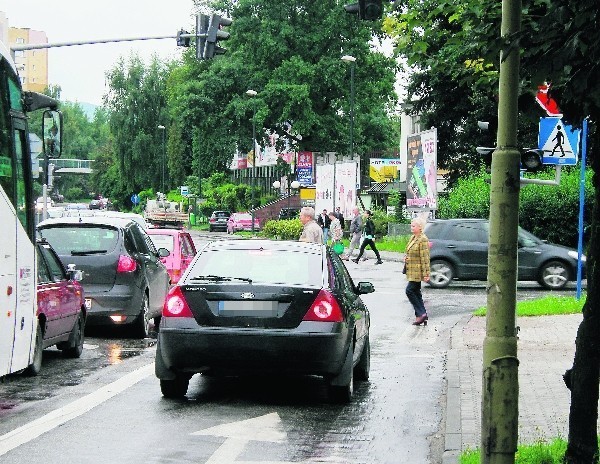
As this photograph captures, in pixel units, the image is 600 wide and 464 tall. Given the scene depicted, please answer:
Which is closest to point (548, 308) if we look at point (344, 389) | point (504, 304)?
point (344, 389)

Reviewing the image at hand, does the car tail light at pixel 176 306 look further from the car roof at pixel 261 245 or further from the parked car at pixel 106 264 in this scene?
the parked car at pixel 106 264

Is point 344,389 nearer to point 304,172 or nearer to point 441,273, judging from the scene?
point 441,273

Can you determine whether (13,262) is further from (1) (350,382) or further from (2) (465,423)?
(2) (465,423)

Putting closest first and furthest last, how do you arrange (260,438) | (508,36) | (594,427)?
(508,36)
(594,427)
(260,438)

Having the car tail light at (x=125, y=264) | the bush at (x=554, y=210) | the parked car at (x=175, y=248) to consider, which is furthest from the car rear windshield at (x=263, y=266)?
the bush at (x=554, y=210)

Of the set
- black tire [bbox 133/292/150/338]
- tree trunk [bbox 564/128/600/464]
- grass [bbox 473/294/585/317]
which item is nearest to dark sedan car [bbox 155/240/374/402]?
tree trunk [bbox 564/128/600/464]

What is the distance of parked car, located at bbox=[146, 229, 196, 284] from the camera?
22.4 metres

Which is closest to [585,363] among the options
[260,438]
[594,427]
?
[594,427]

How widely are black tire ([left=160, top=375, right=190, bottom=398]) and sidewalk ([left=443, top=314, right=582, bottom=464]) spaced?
2.35 meters

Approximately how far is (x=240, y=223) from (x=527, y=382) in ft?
234

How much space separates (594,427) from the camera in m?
7.23

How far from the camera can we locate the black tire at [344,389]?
10.8 meters

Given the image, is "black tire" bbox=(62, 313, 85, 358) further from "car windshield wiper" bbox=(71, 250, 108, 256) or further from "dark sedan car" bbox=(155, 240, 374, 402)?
"dark sedan car" bbox=(155, 240, 374, 402)

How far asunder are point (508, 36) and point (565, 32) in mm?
314
